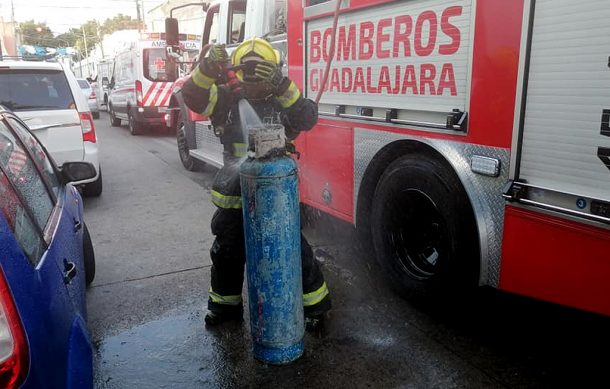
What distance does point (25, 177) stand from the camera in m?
2.26

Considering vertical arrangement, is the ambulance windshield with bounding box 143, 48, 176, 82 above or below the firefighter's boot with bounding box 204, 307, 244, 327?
above

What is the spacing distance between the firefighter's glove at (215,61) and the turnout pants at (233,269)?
0.82m

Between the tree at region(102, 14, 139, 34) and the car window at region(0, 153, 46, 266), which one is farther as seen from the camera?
the tree at region(102, 14, 139, 34)

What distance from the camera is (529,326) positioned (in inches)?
133

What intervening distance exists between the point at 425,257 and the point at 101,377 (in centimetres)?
215

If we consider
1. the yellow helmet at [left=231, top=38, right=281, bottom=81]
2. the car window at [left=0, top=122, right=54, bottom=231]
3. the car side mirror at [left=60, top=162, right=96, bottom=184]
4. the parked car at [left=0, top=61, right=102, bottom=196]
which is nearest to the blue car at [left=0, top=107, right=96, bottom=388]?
the car window at [left=0, top=122, right=54, bottom=231]

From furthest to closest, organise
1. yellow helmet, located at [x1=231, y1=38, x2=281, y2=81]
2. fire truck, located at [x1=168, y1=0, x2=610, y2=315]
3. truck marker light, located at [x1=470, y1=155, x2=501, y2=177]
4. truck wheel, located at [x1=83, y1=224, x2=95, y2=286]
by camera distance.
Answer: truck wheel, located at [x1=83, y1=224, x2=95, y2=286] < yellow helmet, located at [x1=231, y1=38, x2=281, y2=81] < truck marker light, located at [x1=470, y1=155, x2=501, y2=177] < fire truck, located at [x1=168, y1=0, x2=610, y2=315]

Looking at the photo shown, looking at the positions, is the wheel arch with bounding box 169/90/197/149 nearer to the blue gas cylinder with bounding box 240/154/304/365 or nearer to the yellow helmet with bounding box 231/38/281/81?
the yellow helmet with bounding box 231/38/281/81

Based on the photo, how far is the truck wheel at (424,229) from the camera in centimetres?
305

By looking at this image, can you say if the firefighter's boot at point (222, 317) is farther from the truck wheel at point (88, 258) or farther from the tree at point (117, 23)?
the tree at point (117, 23)

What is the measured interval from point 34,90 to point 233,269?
4.11 metres

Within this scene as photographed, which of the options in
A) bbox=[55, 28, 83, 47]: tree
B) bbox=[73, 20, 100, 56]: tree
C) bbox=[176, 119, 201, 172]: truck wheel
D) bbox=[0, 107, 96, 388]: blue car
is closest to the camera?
bbox=[0, 107, 96, 388]: blue car

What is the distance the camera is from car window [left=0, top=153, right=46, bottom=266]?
5.40 ft

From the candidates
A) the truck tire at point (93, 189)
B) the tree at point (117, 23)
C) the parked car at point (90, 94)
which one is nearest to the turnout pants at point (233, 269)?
the truck tire at point (93, 189)
